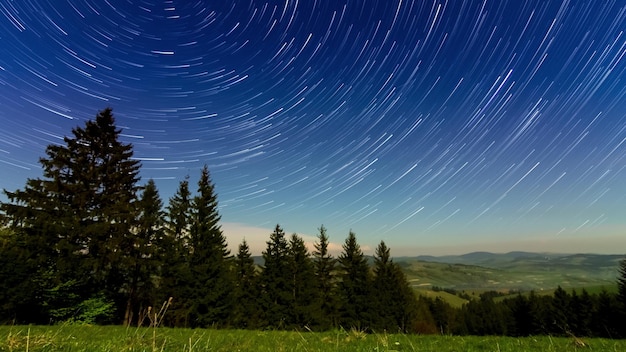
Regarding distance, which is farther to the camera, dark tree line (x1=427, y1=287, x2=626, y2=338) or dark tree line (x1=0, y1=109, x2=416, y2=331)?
dark tree line (x1=427, y1=287, x2=626, y2=338)

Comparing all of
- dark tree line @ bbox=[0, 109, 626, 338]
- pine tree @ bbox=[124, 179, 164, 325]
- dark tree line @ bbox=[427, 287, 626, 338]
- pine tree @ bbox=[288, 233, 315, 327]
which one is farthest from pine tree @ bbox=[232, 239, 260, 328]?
dark tree line @ bbox=[427, 287, 626, 338]

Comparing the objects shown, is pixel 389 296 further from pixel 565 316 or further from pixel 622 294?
pixel 565 316

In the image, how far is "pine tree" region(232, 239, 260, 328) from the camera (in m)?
42.5

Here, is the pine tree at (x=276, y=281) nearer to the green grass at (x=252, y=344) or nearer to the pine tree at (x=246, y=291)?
the pine tree at (x=246, y=291)

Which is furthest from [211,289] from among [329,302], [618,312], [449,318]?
[449,318]

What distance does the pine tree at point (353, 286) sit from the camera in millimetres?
53094

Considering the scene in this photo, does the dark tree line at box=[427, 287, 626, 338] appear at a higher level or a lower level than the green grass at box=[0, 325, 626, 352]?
lower

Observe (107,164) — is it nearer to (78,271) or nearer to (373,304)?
(78,271)

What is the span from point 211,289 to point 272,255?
16808mm

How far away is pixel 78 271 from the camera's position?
25.5 m

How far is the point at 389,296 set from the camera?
57.1 meters

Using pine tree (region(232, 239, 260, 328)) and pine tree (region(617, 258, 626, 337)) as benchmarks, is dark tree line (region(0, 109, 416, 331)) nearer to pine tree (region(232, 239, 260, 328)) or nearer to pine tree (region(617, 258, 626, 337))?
pine tree (region(232, 239, 260, 328))

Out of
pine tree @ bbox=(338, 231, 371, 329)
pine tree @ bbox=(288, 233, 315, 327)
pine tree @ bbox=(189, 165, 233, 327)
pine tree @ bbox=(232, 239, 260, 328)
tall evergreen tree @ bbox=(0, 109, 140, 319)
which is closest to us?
tall evergreen tree @ bbox=(0, 109, 140, 319)

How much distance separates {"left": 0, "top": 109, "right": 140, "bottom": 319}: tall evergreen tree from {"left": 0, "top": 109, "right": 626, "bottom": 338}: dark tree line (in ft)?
0.28
